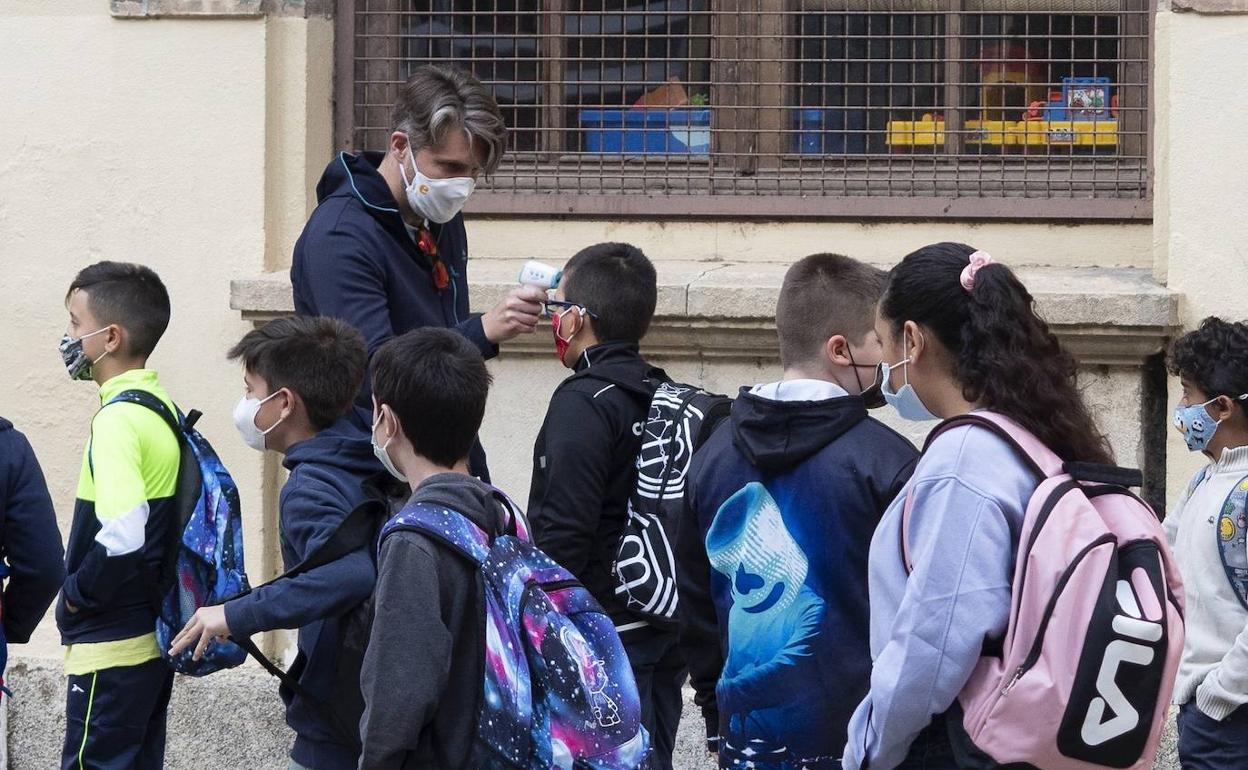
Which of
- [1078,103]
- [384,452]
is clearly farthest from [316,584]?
[1078,103]

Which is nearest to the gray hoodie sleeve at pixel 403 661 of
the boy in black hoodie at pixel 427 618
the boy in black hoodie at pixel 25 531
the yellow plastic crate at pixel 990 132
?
the boy in black hoodie at pixel 427 618

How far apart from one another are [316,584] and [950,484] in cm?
137

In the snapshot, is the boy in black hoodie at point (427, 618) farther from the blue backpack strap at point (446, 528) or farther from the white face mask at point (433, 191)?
the white face mask at point (433, 191)

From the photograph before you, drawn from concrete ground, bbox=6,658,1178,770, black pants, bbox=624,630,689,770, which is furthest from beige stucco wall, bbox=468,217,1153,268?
black pants, bbox=624,630,689,770

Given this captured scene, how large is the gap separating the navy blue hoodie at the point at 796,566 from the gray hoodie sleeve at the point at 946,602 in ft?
1.76

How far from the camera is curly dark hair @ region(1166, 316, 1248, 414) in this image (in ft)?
14.3

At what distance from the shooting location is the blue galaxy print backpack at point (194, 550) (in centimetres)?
425

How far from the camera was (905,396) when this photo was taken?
2.97 m

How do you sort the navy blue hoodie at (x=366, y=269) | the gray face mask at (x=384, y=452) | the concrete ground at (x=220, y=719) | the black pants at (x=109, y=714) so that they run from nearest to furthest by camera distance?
the gray face mask at (x=384, y=452), the navy blue hoodie at (x=366, y=269), the black pants at (x=109, y=714), the concrete ground at (x=220, y=719)

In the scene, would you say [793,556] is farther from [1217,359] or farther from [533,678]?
[1217,359]

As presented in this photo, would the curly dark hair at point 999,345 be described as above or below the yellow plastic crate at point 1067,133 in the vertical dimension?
below

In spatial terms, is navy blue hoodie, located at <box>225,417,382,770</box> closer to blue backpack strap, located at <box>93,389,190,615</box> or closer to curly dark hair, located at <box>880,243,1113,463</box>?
blue backpack strap, located at <box>93,389,190,615</box>

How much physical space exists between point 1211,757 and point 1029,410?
1905 millimetres

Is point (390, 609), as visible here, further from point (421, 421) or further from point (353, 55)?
point (353, 55)
